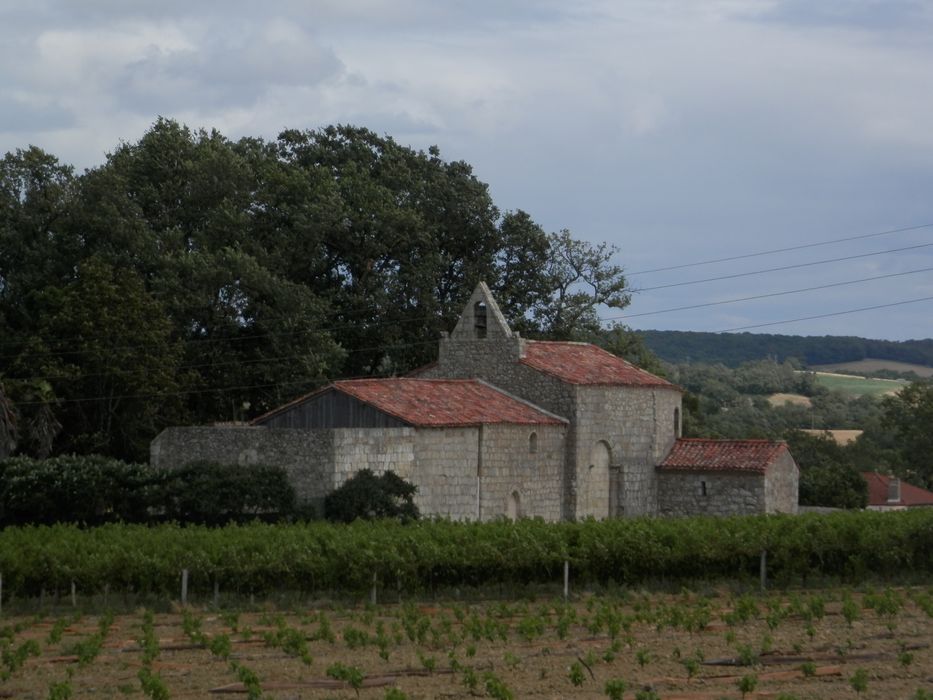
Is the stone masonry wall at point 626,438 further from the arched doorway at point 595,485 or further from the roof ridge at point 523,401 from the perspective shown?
the roof ridge at point 523,401

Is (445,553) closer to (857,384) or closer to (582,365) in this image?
(582,365)

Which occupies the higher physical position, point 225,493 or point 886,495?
point 886,495

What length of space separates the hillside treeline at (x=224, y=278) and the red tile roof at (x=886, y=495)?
1415 cm

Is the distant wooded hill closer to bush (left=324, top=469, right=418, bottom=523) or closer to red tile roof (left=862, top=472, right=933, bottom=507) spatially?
red tile roof (left=862, top=472, right=933, bottom=507)

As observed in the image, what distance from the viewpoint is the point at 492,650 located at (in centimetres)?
2317

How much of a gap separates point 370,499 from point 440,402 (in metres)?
4.84

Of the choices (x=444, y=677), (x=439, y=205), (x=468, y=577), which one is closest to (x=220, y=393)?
(x=439, y=205)

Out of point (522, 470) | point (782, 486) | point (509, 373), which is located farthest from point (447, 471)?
point (782, 486)

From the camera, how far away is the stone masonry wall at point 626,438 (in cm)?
4394

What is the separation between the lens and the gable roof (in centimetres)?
3878

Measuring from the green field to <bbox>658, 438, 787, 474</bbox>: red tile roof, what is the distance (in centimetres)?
9401

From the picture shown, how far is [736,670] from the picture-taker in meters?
21.0

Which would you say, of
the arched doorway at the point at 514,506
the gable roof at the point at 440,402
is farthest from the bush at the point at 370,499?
the arched doorway at the point at 514,506

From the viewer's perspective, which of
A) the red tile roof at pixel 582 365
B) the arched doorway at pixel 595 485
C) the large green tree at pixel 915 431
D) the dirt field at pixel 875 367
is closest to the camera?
the arched doorway at pixel 595 485
